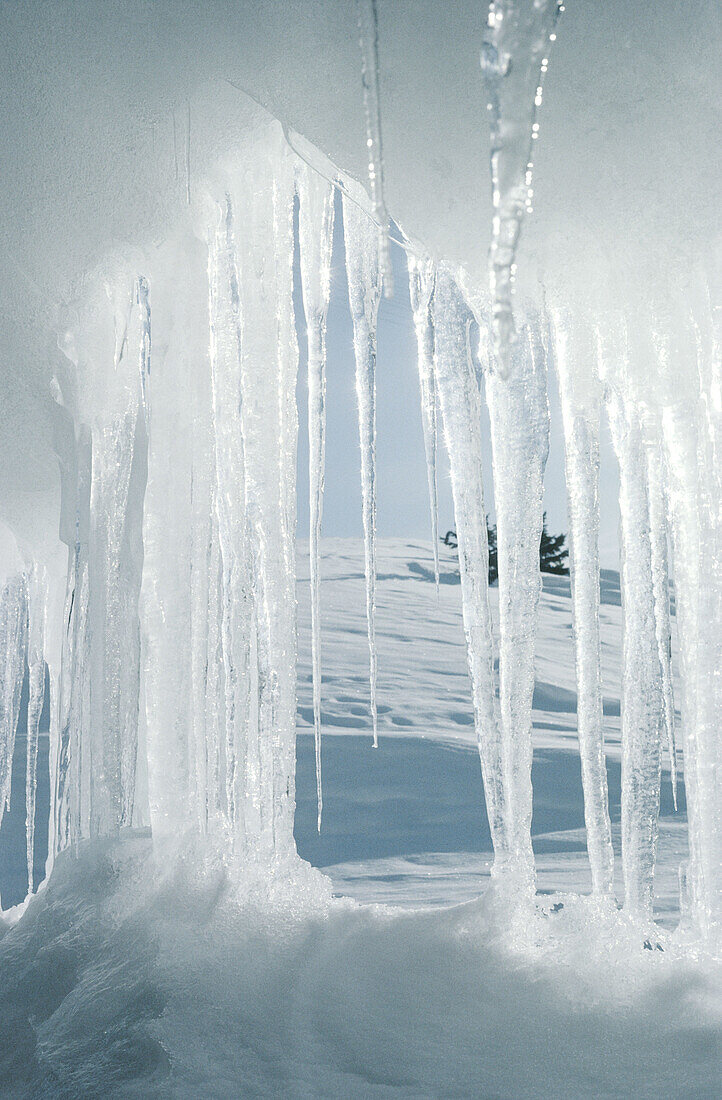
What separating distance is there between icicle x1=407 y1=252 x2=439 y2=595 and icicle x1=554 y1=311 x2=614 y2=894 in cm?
37

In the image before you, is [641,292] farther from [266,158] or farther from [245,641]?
[245,641]

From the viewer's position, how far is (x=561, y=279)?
2.00m

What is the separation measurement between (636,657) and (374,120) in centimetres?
132

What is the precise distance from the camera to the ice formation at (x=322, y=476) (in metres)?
1.92

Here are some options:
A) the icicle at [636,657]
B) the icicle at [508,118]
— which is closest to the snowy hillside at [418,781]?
Answer: the icicle at [636,657]

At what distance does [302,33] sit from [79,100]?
0.60 metres

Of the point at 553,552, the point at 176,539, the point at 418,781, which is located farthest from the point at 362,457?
the point at 553,552

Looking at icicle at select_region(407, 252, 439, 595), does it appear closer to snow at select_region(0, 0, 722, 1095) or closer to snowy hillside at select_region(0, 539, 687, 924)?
snow at select_region(0, 0, 722, 1095)

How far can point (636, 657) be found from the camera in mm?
2045

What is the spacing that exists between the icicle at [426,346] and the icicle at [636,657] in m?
0.49

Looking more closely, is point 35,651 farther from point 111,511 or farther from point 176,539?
point 176,539

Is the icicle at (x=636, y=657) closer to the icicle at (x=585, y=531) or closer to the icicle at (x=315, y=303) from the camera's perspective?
the icicle at (x=585, y=531)

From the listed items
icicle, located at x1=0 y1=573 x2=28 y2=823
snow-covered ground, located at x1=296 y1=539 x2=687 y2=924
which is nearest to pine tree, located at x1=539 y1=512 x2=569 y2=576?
snow-covered ground, located at x1=296 y1=539 x2=687 y2=924

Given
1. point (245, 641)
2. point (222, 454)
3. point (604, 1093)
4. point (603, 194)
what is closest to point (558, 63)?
point (603, 194)
